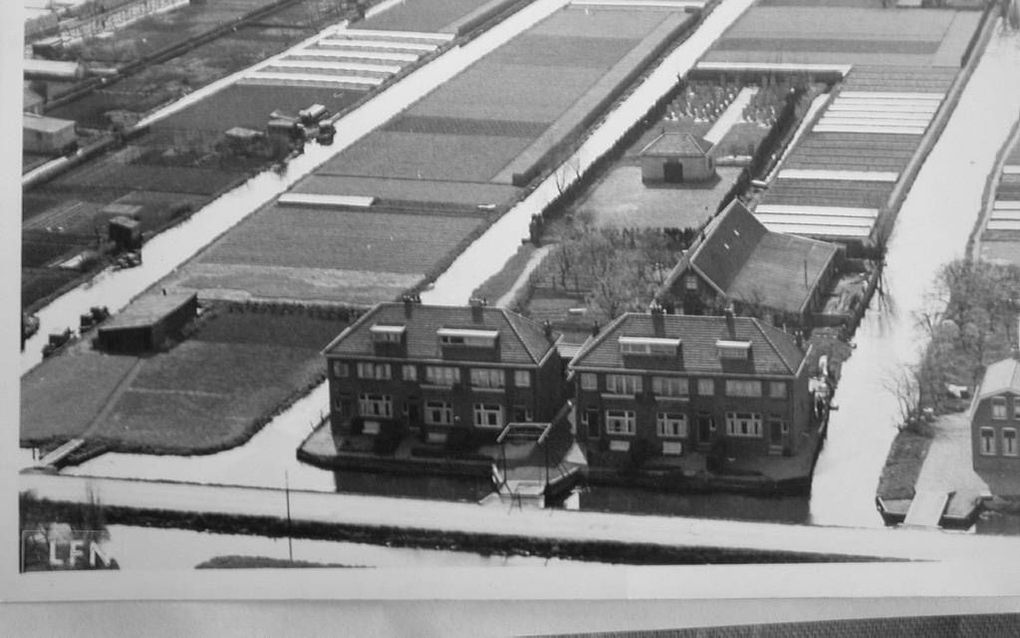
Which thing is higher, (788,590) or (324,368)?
(324,368)

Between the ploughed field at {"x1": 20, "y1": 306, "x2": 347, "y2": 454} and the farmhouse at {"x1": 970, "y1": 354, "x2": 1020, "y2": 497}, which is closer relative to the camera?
the farmhouse at {"x1": 970, "y1": 354, "x2": 1020, "y2": 497}

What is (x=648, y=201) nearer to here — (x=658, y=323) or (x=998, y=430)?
(x=658, y=323)

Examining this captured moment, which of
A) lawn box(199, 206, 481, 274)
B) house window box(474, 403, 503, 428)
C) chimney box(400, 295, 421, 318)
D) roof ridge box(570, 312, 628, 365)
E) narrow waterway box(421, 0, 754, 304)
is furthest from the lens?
lawn box(199, 206, 481, 274)

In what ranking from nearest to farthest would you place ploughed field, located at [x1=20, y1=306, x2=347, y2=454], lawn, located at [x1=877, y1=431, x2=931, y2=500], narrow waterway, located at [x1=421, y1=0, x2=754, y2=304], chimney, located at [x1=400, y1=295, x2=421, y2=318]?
lawn, located at [x1=877, y1=431, x2=931, y2=500] → chimney, located at [x1=400, y1=295, x2=421, y2=318] → ploughed field, located at [x1=20, y1=306, x2=347, y2=454] → narrow waterway, located at [x1=421, y1=0, x2=754, y2=304]

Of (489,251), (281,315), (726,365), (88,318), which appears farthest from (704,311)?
(88,318)

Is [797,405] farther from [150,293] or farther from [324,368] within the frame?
[150,293]

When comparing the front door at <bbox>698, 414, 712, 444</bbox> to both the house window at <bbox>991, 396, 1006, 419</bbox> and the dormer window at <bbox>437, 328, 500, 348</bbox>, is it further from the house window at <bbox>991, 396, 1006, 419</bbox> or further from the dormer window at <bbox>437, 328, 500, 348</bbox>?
the house window at <bbox>991, 396, 1006, 419</bbox>

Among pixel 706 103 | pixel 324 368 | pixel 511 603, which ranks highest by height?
pixel 706 103

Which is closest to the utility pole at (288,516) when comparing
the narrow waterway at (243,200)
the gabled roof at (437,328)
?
the gabled roof at (437,328)

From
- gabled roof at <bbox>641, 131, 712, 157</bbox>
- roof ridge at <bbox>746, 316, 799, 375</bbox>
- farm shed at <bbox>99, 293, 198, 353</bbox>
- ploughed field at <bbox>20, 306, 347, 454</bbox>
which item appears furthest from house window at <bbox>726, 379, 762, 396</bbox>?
farm shed at <bbox>99, 293, 198, 353</bbox>
